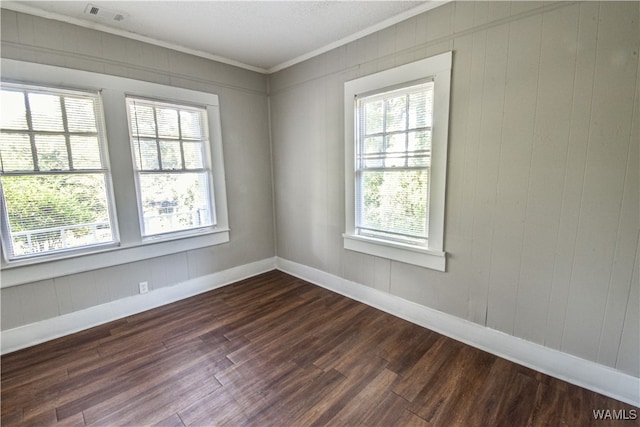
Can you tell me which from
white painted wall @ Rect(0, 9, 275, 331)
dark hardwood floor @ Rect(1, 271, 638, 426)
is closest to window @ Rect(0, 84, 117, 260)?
white painted wall @ Rect(0, 9, 275, 331)

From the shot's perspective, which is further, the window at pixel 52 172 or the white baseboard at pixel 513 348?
the window at pixel 52 172

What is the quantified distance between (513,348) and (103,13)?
4.25 metres

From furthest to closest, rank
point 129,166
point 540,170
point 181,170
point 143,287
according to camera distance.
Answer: point 181,170 → point 143,287 → point 129,166 → point 540,170

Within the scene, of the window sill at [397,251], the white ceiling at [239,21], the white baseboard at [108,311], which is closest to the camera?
the white ceiling at [239,21]

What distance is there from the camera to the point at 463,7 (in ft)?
6.95

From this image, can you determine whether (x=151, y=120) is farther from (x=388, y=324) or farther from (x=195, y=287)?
(x=388, y=324)

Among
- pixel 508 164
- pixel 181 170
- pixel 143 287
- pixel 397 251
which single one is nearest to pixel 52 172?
pixel 181 170

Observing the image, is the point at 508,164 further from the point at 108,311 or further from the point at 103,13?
the point at 108,311

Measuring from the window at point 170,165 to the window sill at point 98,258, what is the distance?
5.7 inches

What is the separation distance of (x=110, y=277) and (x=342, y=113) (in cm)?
289

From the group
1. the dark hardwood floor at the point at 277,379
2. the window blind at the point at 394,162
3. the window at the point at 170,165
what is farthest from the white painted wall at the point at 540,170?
the window at the point at 170,165

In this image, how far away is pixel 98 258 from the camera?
2.67 metres

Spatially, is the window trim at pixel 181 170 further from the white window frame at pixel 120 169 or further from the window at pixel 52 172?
the window at pixel 52 172

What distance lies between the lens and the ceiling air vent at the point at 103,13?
2242 millimetres
